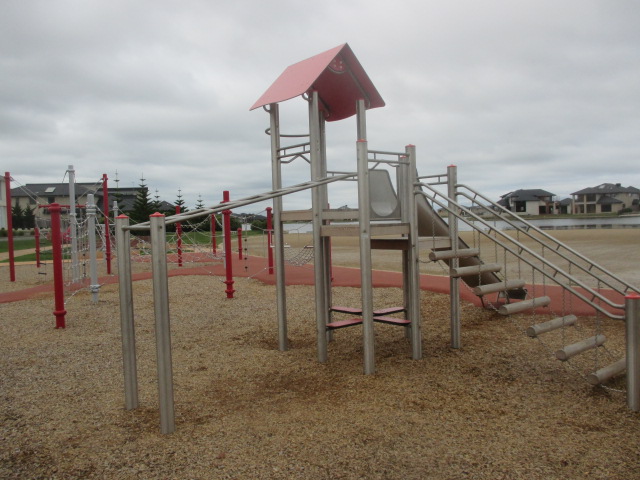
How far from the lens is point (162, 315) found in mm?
3773

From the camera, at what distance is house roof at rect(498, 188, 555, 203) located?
9300 cm

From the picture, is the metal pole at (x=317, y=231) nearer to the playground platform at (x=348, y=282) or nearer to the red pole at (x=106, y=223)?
the playground platform at (x=348, y=282)

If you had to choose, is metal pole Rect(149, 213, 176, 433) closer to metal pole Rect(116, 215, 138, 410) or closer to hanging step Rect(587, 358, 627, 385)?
metal pole Rect(116, 215, 138, 410)

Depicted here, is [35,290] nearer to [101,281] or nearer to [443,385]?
[101,281]

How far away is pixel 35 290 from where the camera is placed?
12.7 m

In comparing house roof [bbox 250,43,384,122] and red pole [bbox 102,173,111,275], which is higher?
house roof [bbox 250,43,384,122]

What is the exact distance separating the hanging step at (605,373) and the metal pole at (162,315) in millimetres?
3612

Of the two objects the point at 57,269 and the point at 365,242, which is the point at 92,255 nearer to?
the point at 57,269

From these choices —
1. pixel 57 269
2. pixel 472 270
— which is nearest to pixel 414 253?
pixel 472 270

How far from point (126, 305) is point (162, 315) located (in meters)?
0.57

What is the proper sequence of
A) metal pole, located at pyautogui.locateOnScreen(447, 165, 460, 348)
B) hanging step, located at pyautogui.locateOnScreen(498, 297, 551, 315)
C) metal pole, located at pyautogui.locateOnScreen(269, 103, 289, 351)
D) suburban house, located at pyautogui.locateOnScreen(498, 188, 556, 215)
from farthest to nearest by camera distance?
1. suburban house, located at pyautogui.locateOnScreen(498, 188, 556, 215)
2. metal pole, located at pyautogui.locateOnScreen(269, 103, 289, 351)
3. metal pole, located at pyautogui.locateOnScreen(447, 165, 460, 348)
4. hanging step, located at pyautogui.locateOnScreen(498, 297, 551, 315)

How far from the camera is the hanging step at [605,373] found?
171 inches

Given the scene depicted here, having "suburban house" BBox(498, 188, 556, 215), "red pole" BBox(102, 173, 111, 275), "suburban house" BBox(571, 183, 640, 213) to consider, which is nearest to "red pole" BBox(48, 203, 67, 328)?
"red pole" BBox(102, 173, 111, 275)

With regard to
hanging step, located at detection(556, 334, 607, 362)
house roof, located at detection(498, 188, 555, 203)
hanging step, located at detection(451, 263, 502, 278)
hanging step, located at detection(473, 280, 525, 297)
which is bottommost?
hanging step, located at detection(556, 334, 607, 362)
